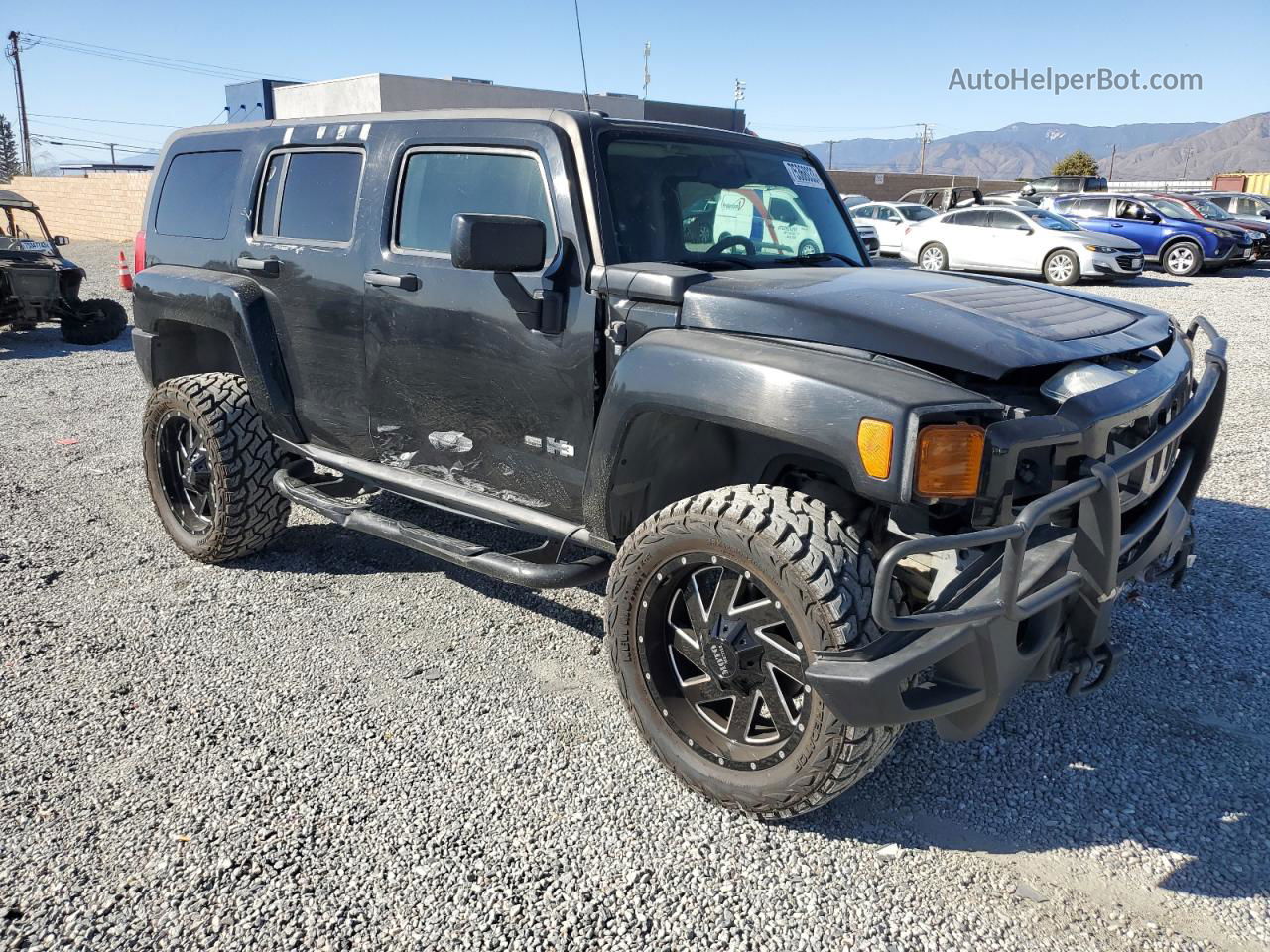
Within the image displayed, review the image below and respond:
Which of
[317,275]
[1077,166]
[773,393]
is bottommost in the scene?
[773,393]

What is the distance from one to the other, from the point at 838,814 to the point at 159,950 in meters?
1.84

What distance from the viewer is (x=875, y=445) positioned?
2352 mm

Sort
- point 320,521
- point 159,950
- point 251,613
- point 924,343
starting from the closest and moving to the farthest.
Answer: point 159,950
point 924,343
point 251,613
point 320,521

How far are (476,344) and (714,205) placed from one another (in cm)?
103

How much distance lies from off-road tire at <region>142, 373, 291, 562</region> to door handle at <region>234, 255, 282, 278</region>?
0.60m

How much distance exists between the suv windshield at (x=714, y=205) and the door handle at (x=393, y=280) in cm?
86

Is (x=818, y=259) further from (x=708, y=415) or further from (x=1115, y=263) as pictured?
(x=1115, y=263)

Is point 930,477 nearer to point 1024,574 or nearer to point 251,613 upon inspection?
point 1024,574

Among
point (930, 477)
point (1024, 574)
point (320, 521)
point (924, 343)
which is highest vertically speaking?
point (924, 343)

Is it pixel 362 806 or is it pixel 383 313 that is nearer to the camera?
pixel 362 806

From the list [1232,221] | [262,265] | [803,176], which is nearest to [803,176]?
[803,176]

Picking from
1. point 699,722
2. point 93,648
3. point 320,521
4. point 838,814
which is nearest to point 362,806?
point 699,722

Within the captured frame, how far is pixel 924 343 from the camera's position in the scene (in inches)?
99.3

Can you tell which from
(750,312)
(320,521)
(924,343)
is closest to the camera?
(924,343)
